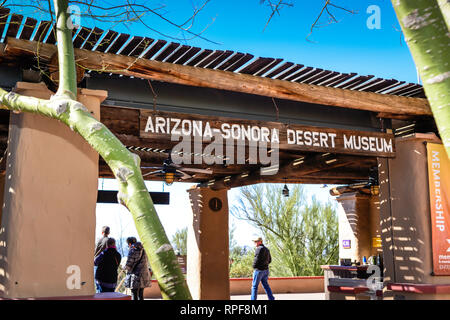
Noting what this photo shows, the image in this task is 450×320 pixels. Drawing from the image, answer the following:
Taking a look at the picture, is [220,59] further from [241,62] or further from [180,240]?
[180,240]

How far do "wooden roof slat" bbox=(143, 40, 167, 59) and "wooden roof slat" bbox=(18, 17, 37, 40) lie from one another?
126cm

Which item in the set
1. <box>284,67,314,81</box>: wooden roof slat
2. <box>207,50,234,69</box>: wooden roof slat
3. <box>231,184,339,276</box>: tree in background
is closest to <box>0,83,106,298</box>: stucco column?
<box>207,50,234,69</box>: wooden roof slat

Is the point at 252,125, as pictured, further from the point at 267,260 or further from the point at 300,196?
the point at 300,196

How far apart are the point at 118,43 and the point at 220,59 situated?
124 centimetres

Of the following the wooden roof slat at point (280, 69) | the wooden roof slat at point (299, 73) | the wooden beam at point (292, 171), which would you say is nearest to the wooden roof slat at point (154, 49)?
the wooden roof slat at point (280, 69)

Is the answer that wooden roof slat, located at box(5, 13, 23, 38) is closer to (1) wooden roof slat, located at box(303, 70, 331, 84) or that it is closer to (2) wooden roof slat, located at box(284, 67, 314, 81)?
(2) wooden roof slat, located at box(284, 67, 314, 81)

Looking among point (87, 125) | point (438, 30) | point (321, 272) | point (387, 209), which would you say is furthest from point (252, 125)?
point (321, 272)

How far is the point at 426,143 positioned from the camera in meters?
8.08

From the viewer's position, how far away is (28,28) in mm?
5168

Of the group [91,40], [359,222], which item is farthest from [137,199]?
[359,222]

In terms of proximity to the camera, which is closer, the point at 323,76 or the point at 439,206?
the point at 323,76

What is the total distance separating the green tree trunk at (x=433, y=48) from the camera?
60.1 inches

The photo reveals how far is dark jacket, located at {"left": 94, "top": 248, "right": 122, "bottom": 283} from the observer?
8.05m
